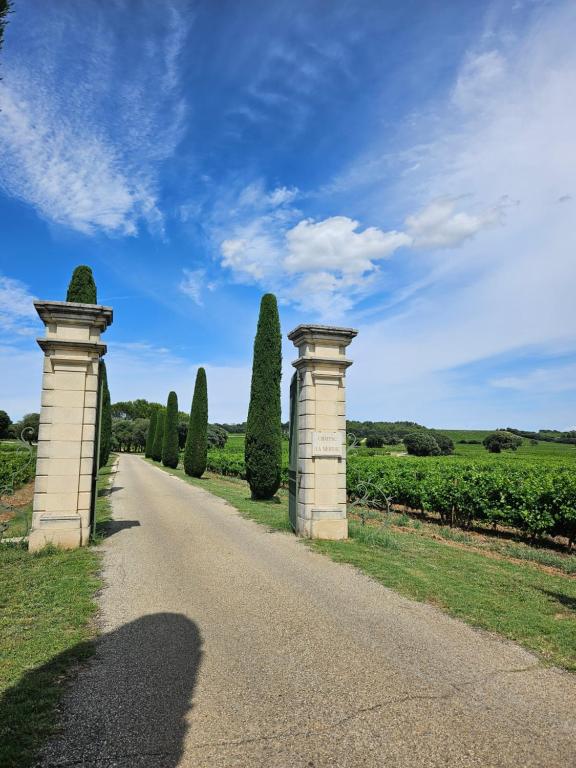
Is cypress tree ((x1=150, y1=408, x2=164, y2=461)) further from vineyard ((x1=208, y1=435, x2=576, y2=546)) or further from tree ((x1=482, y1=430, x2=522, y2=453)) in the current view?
vineyard ((x1=208, y1=435, x2=576, y2=546))

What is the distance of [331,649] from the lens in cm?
400

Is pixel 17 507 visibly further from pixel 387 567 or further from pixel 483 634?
pixel 483 634

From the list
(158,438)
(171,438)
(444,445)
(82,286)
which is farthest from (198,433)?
(444,445)

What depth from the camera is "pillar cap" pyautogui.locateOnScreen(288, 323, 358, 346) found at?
870cm

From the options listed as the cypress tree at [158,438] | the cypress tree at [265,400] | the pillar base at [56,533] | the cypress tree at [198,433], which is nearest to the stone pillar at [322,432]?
the pillar base at [56,533]

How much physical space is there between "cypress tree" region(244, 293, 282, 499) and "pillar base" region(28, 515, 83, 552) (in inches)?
362

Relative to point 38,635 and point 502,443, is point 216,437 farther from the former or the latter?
point 38,635

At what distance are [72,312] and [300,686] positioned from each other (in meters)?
6.59

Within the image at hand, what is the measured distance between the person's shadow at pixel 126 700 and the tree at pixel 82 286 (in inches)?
545

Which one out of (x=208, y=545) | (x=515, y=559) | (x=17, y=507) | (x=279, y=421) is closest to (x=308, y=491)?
(x=208, y=545)

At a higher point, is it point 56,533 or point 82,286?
point 82,286

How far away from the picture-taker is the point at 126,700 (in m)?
3.14

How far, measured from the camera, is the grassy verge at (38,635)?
280 centimetres

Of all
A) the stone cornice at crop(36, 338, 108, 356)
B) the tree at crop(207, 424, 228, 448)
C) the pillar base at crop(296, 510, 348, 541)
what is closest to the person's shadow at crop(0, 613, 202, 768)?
the pillar base at crop(296, 510, 348, 541)
